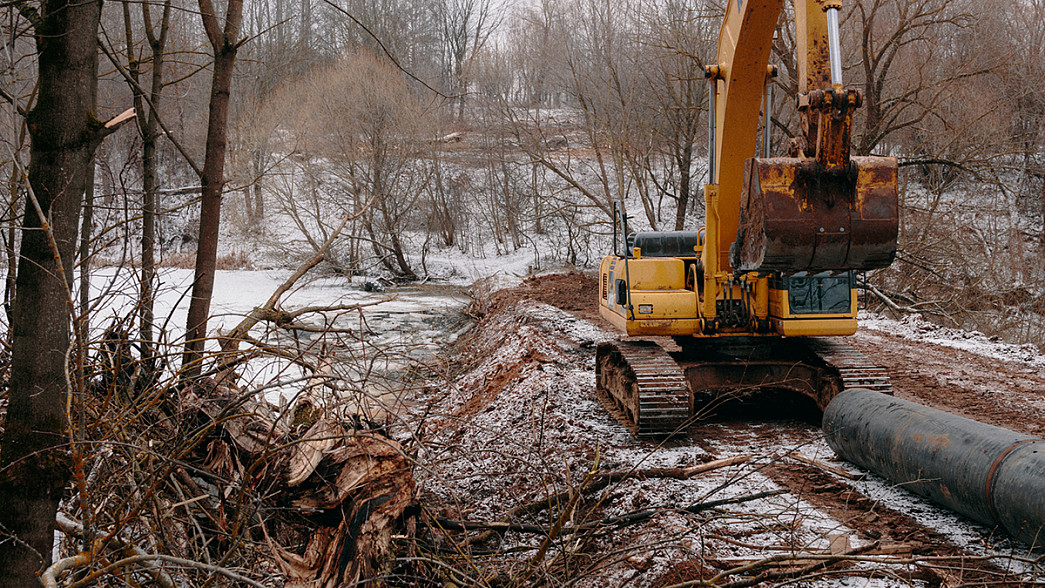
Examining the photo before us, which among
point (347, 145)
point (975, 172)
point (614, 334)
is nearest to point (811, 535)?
point (614, 334)

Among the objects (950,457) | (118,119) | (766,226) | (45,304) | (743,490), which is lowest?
(743,490)

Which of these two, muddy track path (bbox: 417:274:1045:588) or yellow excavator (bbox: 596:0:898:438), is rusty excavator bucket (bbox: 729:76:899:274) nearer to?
yellow excavator (bbox: 596:0:898:438)

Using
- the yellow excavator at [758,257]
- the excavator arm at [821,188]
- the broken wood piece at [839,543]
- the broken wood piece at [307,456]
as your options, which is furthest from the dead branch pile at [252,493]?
the excavator arm at [821,188]

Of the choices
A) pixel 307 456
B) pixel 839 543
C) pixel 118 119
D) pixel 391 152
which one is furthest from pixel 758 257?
pixel 391 152

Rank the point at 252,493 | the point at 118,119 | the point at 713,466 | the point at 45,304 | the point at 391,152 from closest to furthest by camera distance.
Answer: the point at 45,304, the point at 118,119, the point at 252,493, the point at 713,466, the point at 391,152

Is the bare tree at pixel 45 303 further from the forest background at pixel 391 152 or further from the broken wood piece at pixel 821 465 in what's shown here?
the broken wood piece at pixel 821 465

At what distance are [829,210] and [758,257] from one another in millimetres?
579

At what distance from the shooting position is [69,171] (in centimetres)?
269

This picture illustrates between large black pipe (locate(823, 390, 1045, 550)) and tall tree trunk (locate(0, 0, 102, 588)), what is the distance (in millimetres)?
4605

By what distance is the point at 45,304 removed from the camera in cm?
262

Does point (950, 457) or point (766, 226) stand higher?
point (766, 226)

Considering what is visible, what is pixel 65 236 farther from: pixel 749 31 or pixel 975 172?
pixel 975 172

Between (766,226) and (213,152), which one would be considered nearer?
(766,226)

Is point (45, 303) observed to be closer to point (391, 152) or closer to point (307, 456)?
point (307, 456)
